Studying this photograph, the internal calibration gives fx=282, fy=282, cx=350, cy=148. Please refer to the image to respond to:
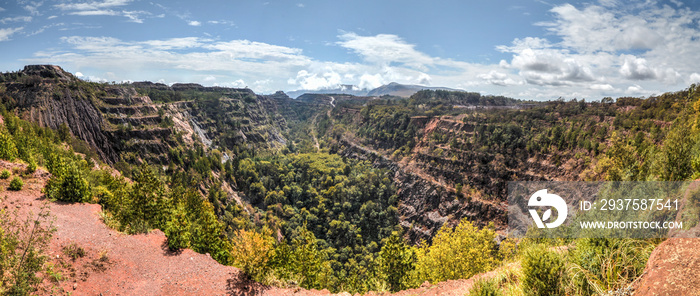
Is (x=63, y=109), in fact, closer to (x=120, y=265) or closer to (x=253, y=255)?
(x=120, y=265)

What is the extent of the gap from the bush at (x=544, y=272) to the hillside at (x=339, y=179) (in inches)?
11.6

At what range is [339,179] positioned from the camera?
10281 centimetres

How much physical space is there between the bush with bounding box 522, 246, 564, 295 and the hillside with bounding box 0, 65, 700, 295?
0.29 meters

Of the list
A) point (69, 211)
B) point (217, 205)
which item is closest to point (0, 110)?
point (217, 205)

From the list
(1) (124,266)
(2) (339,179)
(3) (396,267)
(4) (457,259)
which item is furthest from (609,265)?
(2) (339,179)

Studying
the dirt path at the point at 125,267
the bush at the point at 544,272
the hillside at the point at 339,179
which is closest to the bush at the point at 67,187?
the hillside at the point at 339,179

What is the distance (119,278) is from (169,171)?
8036 cm

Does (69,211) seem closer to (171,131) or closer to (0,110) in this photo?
(0,110)

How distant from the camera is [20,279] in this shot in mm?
13906

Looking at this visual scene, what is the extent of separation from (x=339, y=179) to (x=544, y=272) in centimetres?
9359

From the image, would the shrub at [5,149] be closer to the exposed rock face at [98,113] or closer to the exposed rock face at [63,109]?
the exposed rock face at [98,113]

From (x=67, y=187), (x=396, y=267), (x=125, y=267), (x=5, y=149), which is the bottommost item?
(x=396, y=267)

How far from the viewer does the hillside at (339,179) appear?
71.9 ft

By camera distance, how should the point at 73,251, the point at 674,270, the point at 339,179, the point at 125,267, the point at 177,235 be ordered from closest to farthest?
the point at 674,270
the point at 73,251
the point at 125,267
the point at 177,235
the point at 339,179
